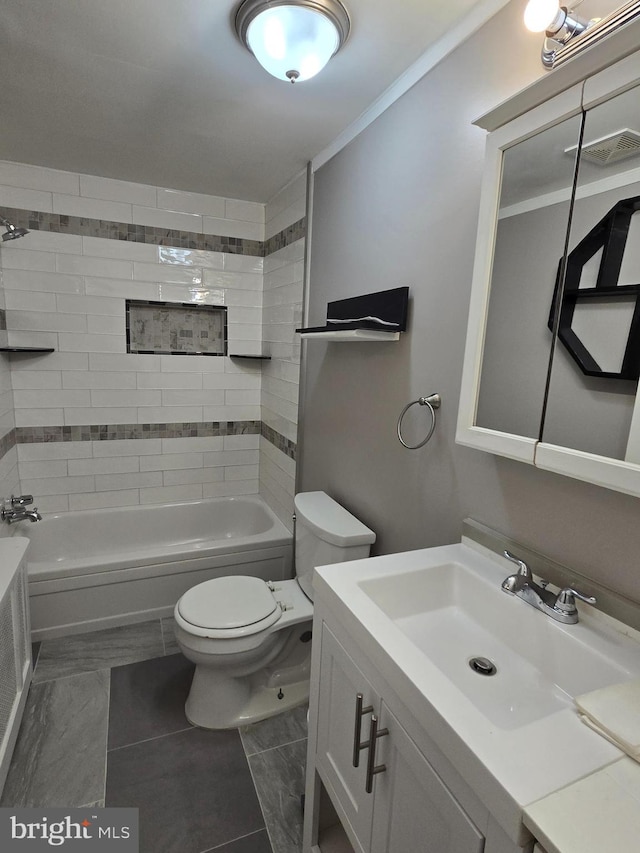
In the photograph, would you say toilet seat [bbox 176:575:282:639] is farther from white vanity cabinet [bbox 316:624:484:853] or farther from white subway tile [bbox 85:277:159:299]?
white subway tile [bbox 85:277:159:299]

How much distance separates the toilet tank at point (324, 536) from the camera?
1.73m

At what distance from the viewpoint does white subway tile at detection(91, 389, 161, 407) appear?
9.34 feet

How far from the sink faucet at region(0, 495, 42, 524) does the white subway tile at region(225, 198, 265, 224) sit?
208cm

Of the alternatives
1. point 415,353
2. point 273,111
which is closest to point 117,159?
point 273,111

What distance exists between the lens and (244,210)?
2.99 meters

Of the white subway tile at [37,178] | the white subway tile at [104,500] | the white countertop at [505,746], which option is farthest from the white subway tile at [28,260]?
the white countertop at [505,746]

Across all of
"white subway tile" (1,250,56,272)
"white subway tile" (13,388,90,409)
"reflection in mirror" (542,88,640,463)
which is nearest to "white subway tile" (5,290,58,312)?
"white subway tile" (1,250,56,272)

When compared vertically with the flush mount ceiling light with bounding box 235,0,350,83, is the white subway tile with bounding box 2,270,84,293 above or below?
below

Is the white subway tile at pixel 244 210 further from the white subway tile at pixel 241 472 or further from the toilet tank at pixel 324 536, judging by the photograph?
the toilet tank at pixel 324 536

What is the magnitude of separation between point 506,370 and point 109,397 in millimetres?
2516

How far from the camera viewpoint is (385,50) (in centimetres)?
142

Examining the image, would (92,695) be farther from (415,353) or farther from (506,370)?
(506,370)

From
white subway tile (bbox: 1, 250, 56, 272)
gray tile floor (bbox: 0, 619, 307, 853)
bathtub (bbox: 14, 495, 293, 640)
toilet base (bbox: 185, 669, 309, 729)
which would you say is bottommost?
gray tile floor (bbox: 0, 619, 307, 853)

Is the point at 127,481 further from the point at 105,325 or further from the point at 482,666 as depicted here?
the point at 482,666
